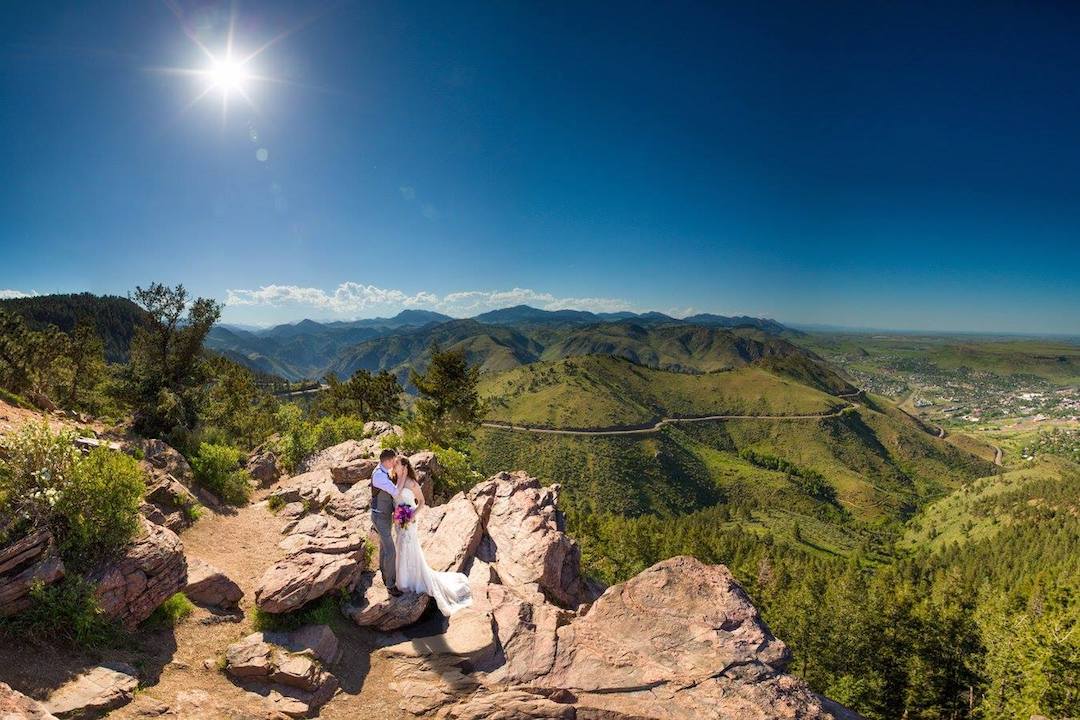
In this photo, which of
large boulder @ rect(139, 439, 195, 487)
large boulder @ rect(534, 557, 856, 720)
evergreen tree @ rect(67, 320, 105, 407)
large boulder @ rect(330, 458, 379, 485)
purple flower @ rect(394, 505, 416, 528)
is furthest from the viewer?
evergreen tree @ rect(67, 320, 105, 407)

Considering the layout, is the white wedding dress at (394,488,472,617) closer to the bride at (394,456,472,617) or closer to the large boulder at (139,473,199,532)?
the bride at (394,456,472,617)

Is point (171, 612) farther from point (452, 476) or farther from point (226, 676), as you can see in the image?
point (452, 476)

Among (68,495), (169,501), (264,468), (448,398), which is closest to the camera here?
(68,495)

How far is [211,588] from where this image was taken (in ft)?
41.3

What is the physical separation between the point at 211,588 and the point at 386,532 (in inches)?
188

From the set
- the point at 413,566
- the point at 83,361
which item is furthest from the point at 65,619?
the point at 83,361

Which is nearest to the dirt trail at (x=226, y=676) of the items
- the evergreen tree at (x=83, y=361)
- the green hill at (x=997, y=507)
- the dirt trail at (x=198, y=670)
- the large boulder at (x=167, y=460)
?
the dirt trail at (x=198, y=670)

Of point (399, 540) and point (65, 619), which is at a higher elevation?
point (65, 619)

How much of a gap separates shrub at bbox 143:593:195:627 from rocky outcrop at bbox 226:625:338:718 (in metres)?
1.87

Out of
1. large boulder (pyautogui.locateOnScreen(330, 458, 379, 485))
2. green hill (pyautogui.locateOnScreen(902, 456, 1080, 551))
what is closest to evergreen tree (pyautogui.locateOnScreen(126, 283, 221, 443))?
large boulder (pyautogui.locateOnScreen(330, 458, 379, 485))

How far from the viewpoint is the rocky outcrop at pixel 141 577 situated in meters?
10.3

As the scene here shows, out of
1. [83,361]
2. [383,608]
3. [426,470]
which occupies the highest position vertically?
[83,361]

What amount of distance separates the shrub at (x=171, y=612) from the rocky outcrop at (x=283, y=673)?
6.13ft

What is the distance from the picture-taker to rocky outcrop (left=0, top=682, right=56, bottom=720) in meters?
6.81
